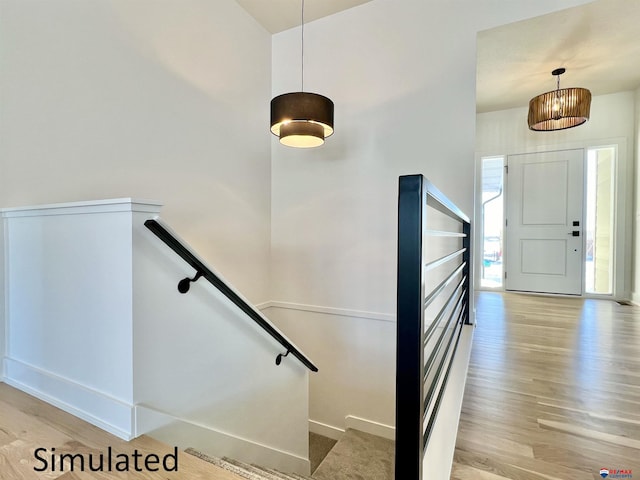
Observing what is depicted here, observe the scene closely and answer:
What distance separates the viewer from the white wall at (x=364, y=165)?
2.75 meters

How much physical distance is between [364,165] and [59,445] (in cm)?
283

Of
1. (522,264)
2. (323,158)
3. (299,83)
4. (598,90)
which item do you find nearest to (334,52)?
(299,83)

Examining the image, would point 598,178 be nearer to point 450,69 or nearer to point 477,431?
point 450,69

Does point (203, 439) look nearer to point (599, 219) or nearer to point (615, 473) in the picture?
point (615, 473)

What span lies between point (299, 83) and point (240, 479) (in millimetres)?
3443

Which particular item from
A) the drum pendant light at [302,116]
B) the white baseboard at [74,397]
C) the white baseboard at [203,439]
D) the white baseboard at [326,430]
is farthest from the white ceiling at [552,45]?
the white baseboard at [326,430]

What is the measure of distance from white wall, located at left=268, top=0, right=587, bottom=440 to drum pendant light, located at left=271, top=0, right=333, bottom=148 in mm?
874

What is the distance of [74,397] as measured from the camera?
1.29m

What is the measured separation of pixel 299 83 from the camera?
11.2ft

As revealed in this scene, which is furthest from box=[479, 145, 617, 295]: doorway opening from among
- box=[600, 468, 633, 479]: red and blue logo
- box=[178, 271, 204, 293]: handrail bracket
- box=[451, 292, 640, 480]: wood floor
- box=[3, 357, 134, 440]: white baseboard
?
box=[3, 357, 134, 440]: white baseboard

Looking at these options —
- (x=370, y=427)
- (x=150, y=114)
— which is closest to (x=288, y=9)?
(x=150, y=114)

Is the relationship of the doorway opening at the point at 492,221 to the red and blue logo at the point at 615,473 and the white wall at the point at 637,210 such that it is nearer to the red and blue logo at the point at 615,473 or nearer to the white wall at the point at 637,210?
the white wall at the point at 637,210

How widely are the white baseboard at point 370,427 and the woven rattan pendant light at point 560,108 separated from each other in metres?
3.72

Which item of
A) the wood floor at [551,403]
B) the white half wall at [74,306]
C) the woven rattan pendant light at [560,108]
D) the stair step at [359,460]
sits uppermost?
the woven rattan pendant light at [560,108]
